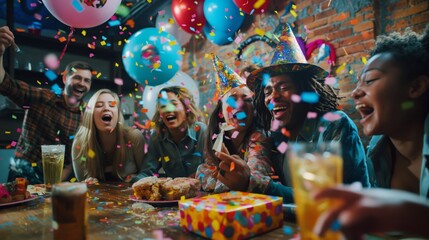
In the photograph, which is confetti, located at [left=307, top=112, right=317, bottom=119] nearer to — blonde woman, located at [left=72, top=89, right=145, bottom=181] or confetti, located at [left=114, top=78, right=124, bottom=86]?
blonde woman, located at [left=72, top=89, right=145, bottom=181]

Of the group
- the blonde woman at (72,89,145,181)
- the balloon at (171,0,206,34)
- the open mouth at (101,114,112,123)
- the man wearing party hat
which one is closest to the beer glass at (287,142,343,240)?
the man wearing party hat

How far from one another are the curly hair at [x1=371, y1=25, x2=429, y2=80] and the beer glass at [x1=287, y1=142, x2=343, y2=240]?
686mm

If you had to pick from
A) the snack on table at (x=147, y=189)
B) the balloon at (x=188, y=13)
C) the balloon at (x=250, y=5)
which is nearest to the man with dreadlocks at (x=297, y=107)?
the snack on table at (x=147, y=189)

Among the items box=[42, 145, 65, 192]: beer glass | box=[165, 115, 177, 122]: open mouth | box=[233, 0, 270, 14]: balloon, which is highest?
box=[233, 0, 270, 14]: balloon

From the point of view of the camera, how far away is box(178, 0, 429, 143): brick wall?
2748 mm

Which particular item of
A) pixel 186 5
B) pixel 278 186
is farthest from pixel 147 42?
pixel 278 186

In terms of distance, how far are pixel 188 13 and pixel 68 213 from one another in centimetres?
320

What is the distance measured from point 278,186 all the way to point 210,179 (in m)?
0.50

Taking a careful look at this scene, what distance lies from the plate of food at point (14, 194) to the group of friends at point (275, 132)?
2.51ft

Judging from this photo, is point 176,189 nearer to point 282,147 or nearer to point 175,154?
point 282,147

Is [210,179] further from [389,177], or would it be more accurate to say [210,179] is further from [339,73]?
[339,73]

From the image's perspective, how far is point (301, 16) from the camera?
361 centimetres

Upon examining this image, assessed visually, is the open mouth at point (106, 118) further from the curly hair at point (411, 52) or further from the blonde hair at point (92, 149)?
the curly hair at point (411, 52)

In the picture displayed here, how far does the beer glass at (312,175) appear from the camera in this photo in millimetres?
549
